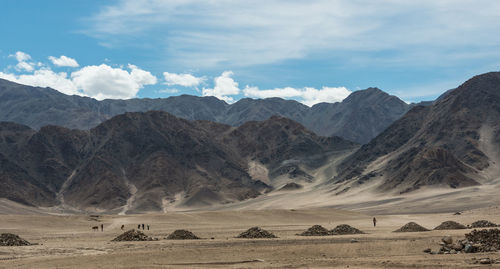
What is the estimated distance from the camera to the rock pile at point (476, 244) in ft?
101

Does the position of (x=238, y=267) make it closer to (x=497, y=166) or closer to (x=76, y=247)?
(x=76, y=247)

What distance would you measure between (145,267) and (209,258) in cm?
542

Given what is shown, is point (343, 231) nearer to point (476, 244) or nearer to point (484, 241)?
point (484, 241)

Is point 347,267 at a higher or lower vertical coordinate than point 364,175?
lower

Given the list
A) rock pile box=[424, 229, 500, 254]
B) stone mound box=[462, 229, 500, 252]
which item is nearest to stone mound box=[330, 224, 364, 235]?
rock pile box=[424, 229, 500, 254]

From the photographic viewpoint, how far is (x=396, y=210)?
421ft

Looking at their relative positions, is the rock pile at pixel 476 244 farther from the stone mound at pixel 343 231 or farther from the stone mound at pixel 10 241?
the stone mound at pixel 10 241

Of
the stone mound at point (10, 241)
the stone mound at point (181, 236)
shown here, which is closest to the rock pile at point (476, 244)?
the stone mound at point (181, 236)

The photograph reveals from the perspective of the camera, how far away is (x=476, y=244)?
31141 mm

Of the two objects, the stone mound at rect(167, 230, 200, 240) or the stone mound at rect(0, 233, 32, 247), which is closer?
the stone mound at rect(0, 233, 32, 247)

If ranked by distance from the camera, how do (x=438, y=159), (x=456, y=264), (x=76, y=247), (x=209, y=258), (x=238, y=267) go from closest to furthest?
1. (x=456, y=264)
2. (x=238, y=267)
3. (x=209, y=258)
4. (x=76, y=247)
5. (x=438, y=159)

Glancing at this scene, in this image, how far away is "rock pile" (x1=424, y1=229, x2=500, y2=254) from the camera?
3067cm

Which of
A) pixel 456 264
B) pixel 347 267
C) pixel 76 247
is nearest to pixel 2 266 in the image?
pixel 76 247

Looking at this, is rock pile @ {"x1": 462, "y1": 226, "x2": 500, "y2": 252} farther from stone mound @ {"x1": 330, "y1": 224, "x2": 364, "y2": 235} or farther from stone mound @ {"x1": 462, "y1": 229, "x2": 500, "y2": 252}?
stone mound @ {"x1": 330, "y1": 224, "x2": 364, "y2": 235}
